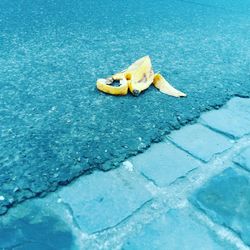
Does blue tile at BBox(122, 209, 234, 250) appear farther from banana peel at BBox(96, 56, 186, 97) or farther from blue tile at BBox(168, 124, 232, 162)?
banana peel at BBox(96, 56, 186, 97)

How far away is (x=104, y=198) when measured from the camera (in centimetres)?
137

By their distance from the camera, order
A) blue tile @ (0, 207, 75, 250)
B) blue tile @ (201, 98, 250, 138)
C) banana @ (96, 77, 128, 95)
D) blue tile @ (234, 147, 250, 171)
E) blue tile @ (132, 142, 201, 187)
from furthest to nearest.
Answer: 1. banana @ (96, 77, 128, 95)
2. blue tile @ (201, 98, 250, 138)
3. blue tile @ (234, 147, 250, 171)
4. blue tile @ (132, 142, 201, 187)
5. blue tile @ (0, 207, 75, 250)

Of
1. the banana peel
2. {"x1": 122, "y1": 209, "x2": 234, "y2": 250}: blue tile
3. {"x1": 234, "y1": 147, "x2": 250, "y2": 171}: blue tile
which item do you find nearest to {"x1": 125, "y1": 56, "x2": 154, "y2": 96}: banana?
the banana peel

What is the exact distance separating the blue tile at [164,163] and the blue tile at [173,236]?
0.23 m

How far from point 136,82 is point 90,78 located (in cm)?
35

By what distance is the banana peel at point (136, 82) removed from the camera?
6.95ft

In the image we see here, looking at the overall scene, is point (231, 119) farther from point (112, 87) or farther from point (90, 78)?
point (90, 78)

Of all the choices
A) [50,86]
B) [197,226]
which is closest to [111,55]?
[50,86]

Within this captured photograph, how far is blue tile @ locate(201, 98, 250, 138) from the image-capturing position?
197cm

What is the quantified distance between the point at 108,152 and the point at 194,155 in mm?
468

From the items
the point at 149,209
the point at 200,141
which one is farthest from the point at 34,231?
the point at 200,141

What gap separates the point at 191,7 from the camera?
15.0ft

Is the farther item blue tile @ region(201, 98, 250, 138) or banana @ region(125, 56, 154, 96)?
banana @ region(125, 56, 154, 96)

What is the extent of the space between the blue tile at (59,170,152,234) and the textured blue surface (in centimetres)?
7
